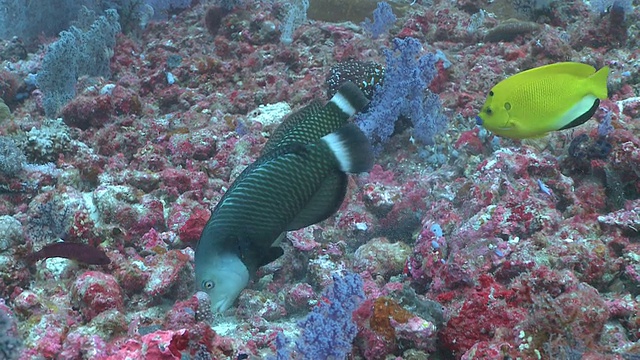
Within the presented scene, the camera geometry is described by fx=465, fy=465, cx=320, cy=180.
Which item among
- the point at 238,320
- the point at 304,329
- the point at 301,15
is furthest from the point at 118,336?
the point at 301,15

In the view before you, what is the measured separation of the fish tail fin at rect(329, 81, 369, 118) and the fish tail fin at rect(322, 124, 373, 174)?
233mm

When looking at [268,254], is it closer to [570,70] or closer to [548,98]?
[548,98]

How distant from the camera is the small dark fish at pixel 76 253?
3.52 meters

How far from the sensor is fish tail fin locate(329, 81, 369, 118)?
6.65 feet

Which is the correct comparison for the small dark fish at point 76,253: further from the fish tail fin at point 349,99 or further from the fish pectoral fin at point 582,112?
the fish pectoral fin at point 582,112

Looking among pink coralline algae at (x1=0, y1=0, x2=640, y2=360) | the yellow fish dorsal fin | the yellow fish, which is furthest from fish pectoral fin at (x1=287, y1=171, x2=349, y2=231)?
the yellow fish dorsal fin

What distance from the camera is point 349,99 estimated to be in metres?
2.04

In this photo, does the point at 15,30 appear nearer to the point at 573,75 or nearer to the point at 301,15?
the point at 301,15

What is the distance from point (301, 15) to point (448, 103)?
156 inches

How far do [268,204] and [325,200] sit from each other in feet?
0.78

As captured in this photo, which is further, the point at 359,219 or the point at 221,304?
the point at 359,219

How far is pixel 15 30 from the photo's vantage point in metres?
11.4

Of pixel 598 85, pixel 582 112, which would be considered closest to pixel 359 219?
pixel 582 112

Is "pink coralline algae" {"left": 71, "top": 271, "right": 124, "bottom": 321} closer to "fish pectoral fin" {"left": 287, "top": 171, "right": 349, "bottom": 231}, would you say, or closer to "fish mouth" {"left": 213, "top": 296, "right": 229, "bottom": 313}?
"fish mouth" {"left": 213, "top": 296, "right": 229, "bottom": 313}
